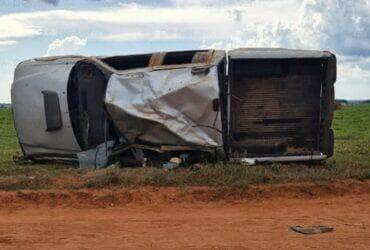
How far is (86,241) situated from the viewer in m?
6.65

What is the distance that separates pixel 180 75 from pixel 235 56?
99 cm

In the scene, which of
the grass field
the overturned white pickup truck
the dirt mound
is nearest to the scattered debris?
the dirt mound

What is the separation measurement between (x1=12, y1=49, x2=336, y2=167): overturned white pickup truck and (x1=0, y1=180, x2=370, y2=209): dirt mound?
215 centimetres

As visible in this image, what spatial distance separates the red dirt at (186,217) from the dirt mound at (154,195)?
13 mm

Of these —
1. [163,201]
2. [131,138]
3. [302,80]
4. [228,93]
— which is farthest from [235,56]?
[163,201]

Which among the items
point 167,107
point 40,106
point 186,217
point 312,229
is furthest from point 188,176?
point 40,106

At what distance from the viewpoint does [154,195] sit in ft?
30.0

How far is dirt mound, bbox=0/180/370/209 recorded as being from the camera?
8.97 meters

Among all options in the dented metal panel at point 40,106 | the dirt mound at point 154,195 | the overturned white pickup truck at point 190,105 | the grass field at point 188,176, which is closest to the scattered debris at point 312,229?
the dirt mound at point 154,195

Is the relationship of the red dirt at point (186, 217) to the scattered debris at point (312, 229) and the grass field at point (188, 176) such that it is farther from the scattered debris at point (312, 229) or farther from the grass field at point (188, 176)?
the grass field at point (188, 176)

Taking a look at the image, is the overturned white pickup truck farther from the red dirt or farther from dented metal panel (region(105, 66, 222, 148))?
the red dirt

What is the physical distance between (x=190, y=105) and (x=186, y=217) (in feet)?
12.8

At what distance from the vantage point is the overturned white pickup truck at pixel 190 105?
11.6 metres

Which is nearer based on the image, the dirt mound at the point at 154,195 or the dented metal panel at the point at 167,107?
the dirt mound at the point at 154,195
